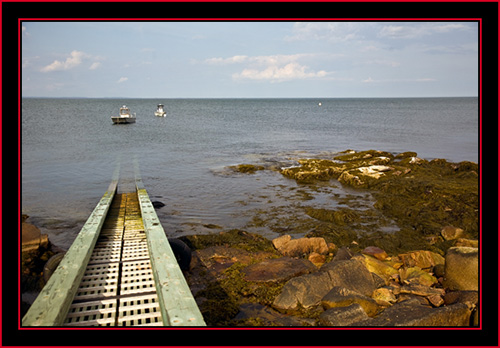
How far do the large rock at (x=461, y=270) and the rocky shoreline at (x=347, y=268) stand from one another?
19mm

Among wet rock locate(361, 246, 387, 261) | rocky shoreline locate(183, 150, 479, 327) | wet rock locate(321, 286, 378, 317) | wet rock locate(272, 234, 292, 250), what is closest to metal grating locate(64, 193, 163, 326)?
rocky shoreline locate(183, 150, 479, 327)

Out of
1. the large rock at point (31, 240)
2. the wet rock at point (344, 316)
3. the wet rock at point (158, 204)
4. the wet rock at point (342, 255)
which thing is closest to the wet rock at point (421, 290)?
the wet rock at point (342, 255)

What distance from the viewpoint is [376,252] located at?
30.2 ft

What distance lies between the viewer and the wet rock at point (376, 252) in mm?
9031

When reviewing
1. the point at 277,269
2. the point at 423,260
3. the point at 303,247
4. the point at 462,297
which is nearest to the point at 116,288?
the point at 277,269

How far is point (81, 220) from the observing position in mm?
12711

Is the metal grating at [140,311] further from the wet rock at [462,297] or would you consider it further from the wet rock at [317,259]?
the wet rock at [462,297]

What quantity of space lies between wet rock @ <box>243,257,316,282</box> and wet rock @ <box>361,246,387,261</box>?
6.12ft

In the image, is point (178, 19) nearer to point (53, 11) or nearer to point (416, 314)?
point (53, 11)

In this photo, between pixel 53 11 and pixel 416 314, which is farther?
pixel 416 314

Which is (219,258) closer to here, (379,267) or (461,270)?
(379,267)

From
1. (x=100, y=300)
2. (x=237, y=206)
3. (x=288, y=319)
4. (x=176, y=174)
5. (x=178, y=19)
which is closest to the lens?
(x=178, y=19)

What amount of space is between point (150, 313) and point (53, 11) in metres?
3.63
